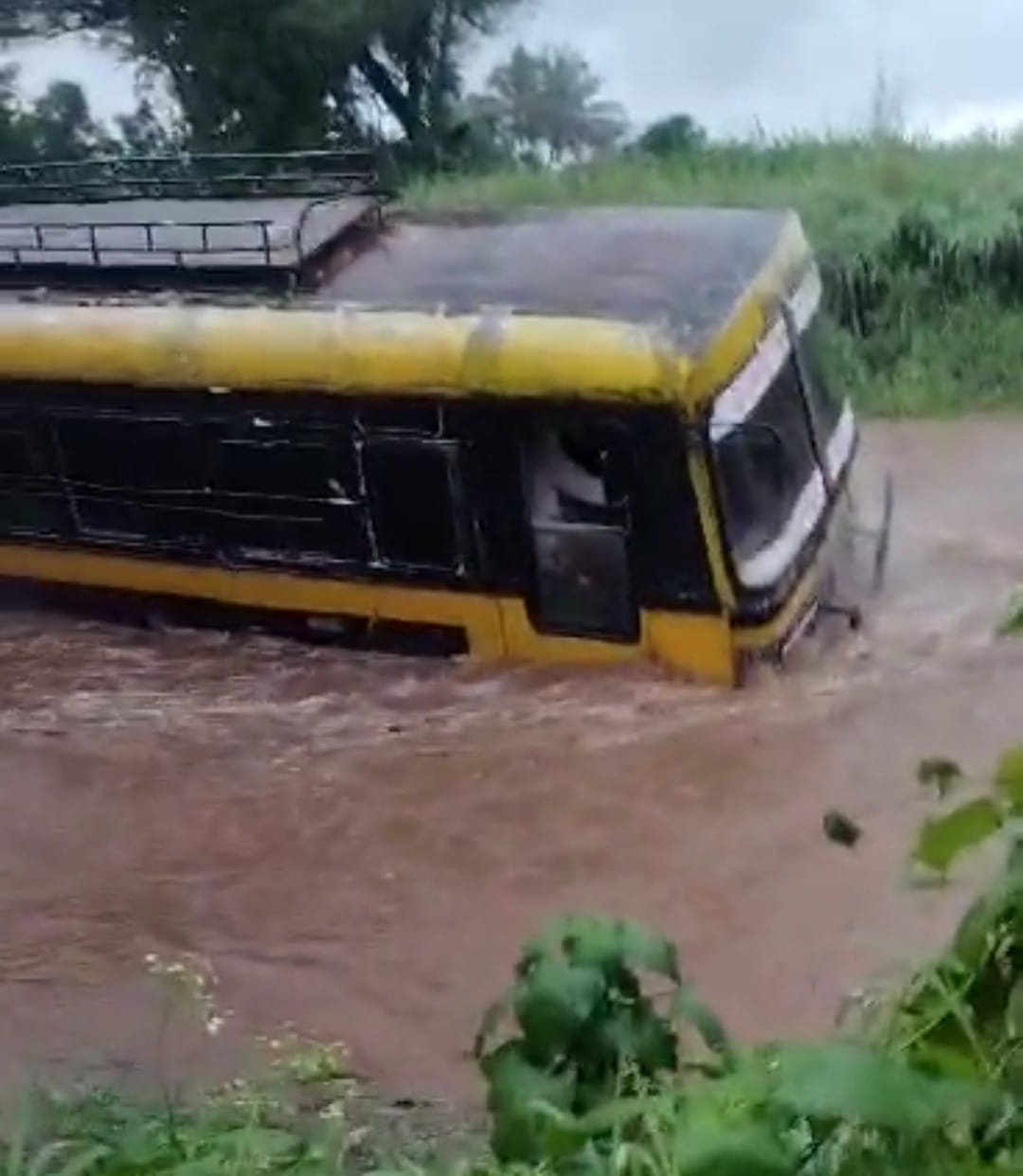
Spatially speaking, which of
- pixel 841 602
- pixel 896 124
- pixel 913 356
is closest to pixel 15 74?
pixel 896 124

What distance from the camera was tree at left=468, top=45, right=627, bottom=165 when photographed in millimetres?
18781

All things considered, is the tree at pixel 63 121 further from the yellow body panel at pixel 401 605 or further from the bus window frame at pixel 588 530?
the bus window frame at pixel 588 530

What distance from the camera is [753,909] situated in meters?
6.78

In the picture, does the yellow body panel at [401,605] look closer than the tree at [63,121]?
Yes

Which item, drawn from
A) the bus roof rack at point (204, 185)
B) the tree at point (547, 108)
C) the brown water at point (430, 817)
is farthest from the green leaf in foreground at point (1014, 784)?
the tree at point (547, 108)

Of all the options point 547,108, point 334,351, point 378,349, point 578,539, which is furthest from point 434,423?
point 547,108

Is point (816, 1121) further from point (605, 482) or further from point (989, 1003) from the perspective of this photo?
point (605, 482)

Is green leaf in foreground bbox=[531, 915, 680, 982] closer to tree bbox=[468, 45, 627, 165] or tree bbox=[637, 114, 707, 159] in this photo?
tree bbox=[637, 114, 707, 159]

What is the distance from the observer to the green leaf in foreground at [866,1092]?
1.64 m

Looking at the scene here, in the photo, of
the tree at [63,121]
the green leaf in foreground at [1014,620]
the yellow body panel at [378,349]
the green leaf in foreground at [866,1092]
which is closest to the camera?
the green leaf in foreground at [866,1092]

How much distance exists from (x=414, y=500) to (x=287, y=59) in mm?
10057

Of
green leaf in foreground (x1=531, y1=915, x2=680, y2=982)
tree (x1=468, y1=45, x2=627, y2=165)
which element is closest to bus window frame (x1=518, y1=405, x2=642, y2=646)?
green leaf in foreground (x1=531, y1=915, x2=680, y2=982)

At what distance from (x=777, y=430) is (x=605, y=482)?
66 centimetres

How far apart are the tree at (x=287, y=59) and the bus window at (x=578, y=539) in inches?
378
